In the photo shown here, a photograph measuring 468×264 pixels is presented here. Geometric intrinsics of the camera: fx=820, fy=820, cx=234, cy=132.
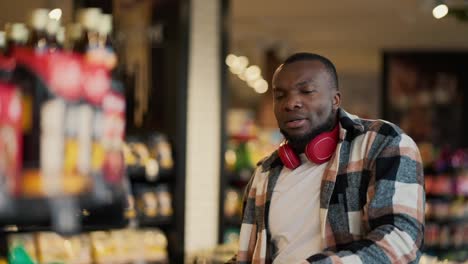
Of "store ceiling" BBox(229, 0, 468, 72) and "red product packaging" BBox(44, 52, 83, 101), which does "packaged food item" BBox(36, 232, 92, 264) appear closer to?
"red product packaging" BBox(44, 52, 83, 101)

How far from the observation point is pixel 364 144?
6.40 ft

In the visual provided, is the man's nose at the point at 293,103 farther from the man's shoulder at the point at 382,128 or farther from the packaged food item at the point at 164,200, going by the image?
the packaged food item at the point at 164,200

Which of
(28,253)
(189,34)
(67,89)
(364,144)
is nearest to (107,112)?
(67,89)

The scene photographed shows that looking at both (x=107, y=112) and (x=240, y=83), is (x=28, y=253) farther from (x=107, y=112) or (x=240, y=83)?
(x=240, y=83)

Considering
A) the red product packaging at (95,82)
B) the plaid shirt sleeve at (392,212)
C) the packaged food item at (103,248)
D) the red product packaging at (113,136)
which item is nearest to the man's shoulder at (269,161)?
the plaid shirt sleeve at (392,212)

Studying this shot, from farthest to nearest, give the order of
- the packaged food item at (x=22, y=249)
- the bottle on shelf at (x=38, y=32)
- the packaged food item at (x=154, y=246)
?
1. the packaged food item at (x=154, y=246)
2. the packaged food item at (x=22, y=249)
3. the bottle on shelf at (x=38, y=32)

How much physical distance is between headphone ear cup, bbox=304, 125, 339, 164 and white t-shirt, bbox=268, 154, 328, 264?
0.03 metres

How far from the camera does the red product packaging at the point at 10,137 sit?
111 inches

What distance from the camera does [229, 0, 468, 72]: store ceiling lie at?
8.48 meters

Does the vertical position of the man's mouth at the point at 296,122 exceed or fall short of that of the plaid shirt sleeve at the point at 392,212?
it exceeds it

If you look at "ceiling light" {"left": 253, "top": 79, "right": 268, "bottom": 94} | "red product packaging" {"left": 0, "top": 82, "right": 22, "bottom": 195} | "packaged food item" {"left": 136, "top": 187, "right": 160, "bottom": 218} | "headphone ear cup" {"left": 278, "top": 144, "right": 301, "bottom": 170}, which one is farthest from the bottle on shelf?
"ceiling light" {"left": 253, "top": 79, "right": 268, "bottom": 94}

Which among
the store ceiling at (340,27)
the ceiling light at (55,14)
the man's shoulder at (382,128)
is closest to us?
the man's shoulder at (382,128)

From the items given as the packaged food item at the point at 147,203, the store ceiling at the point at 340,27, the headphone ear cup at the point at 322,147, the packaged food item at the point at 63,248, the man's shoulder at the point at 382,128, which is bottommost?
the packaged food item at the point at 63,248

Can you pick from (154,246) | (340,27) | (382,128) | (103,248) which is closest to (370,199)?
(382,128)
